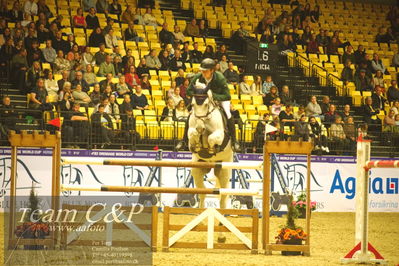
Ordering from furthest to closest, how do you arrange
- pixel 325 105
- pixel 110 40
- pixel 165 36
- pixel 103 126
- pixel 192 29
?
pixel 192 29, pixel 165 36, pixel 325 105, pixel 110 40, pixel 103 126

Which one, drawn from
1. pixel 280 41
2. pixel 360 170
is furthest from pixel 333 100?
pixel 360 170

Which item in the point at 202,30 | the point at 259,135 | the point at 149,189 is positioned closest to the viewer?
the point at 149,189

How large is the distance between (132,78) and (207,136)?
347 inches

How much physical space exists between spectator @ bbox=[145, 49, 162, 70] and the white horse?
925 cm

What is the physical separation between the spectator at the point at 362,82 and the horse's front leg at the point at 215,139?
13.1 m

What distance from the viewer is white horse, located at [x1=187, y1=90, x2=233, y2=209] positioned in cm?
1060

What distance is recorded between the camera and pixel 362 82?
23312 mm

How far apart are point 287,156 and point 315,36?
311 inches

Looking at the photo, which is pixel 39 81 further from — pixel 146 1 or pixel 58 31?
pixel 146 1

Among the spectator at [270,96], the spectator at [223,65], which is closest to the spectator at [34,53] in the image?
the spectator at [223,65]

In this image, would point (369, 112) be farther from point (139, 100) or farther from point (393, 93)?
point (139, 100)

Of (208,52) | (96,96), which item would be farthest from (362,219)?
(208,52)

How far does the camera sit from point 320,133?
18359 mm

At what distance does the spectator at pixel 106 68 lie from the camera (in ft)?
63.5
